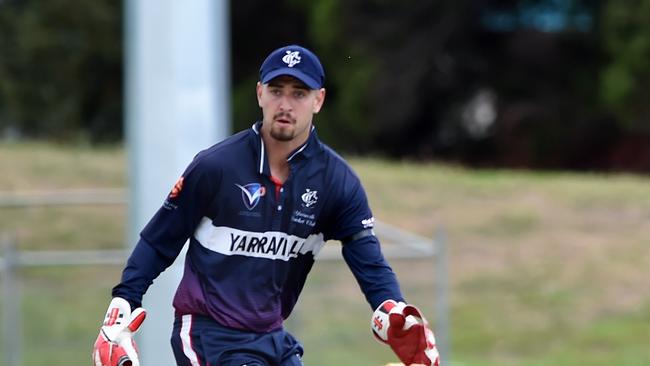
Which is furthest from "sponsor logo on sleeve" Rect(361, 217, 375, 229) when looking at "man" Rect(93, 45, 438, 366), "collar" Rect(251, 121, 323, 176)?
"collar" Rect(251, 121, 323, 176)

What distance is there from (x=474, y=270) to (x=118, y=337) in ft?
40.7

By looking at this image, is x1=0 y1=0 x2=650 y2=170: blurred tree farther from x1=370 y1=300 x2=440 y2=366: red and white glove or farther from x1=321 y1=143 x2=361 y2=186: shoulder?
x1=370 y1=300 x2=440 y2=366: red and white glove

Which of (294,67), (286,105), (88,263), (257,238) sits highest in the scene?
(294,67)

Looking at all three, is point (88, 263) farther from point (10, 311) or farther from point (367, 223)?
point (367, 223)

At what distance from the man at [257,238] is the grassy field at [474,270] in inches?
269

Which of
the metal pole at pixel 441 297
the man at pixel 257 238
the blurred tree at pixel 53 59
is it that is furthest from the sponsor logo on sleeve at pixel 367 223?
the blurred tree at pixel 53 59

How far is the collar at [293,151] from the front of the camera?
6.17 meters

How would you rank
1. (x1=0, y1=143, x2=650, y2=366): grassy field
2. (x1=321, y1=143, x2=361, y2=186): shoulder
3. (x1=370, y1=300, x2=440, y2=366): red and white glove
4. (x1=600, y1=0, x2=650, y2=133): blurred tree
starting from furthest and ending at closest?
(x1=600, y1=0, x2=650, y2=133): blurred tree, (x1=0, y1=143, x2=650, y2=366): grassy field, (x1=321, y1=143, x2=361, y2=186): shoulder, (x1=370, y1=300, x2=440, y2=366): red and white glove

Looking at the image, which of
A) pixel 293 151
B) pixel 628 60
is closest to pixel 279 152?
pixel 293 151

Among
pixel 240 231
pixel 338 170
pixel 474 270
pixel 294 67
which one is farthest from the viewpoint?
pixel 474 270

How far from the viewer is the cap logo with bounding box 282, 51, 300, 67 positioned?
602 centimetres

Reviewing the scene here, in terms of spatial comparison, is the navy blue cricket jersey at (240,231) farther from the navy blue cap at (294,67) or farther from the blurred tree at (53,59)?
the blurred tree at (53,59)

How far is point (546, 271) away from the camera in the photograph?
17797mm

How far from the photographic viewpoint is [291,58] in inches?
238
